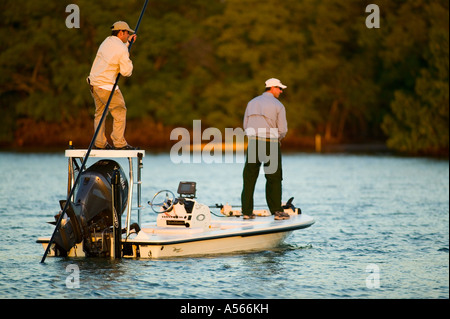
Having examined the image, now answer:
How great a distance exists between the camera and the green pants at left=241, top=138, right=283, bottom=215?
13125mm

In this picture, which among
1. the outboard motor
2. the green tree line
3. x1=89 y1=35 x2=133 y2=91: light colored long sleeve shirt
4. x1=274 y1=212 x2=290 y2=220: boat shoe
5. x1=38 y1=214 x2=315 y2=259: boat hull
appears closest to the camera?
the outboard motor

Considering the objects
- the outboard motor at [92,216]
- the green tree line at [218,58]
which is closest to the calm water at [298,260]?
the outboard motor at [92,216]

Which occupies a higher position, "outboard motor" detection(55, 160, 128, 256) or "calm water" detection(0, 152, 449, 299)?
"outboard motor" detection(55, 160, 128, 256)

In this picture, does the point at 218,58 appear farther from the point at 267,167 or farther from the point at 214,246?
the point at 214,246

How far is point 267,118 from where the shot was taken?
42.7ft

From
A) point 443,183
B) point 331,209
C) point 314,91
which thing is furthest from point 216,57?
point 331,209

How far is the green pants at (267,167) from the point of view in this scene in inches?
517

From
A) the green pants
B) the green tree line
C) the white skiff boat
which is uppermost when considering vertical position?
the green tree line

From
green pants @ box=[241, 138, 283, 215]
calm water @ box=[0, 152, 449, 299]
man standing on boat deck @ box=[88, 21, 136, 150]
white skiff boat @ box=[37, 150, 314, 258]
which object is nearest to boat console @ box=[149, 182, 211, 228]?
white skiff boat @ box=[37, 150, 314, 258]

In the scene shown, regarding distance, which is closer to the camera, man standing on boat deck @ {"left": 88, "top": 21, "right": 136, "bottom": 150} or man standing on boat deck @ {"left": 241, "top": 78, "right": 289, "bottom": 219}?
man standing on boat deck @ {"left": 88, "top": 21, "right": 136, "bottom": 150}

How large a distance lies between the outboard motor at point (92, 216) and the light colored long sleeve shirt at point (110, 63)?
3.98ft

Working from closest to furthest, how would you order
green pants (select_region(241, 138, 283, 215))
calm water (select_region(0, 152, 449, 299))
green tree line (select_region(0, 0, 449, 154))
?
calm water (select_region(0, 152, 449, 299)) → green pants (select_region(241, 138, 283, 215)) → green tree line (select_region(0, 0, 449, 154))

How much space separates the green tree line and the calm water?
34.3 meters

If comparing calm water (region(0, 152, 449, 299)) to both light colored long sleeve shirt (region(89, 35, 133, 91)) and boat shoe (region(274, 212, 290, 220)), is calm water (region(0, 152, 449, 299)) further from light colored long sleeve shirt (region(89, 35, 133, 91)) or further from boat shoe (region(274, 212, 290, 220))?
light colored long sleeve shirt (region(89, 35, 133, 91))
